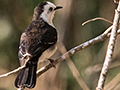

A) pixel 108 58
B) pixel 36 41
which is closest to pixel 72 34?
pixel 36 41

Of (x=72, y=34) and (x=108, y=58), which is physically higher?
(x=108, y=58)

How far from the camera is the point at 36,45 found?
348cm

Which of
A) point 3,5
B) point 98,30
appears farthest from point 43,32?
point 3,5

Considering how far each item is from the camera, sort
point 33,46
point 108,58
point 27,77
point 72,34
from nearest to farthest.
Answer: point 108,58 → point 27,77 → point 33,46 → point 72,34

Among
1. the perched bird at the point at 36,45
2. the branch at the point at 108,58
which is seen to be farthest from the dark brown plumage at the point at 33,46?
the branch at the point at 108,58

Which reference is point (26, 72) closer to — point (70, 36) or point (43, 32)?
point (43, 32)

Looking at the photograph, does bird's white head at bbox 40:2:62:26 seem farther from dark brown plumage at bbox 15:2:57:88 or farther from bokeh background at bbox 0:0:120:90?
bokeh background at bbox 0:0:120:90

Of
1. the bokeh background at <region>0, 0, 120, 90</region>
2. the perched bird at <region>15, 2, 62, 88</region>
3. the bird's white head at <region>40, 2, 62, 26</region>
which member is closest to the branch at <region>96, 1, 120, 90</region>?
the perched bird at <region>15, 2, 62, 88</region>

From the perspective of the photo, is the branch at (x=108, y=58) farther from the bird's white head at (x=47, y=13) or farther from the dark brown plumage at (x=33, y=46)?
the bird's white head at (x=47, y=13)

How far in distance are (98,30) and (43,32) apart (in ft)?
8.86

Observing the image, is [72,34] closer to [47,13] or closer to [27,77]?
[47,13]

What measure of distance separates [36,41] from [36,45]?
3.4 inches

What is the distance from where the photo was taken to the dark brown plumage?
3.22m

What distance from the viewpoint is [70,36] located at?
604 cm
